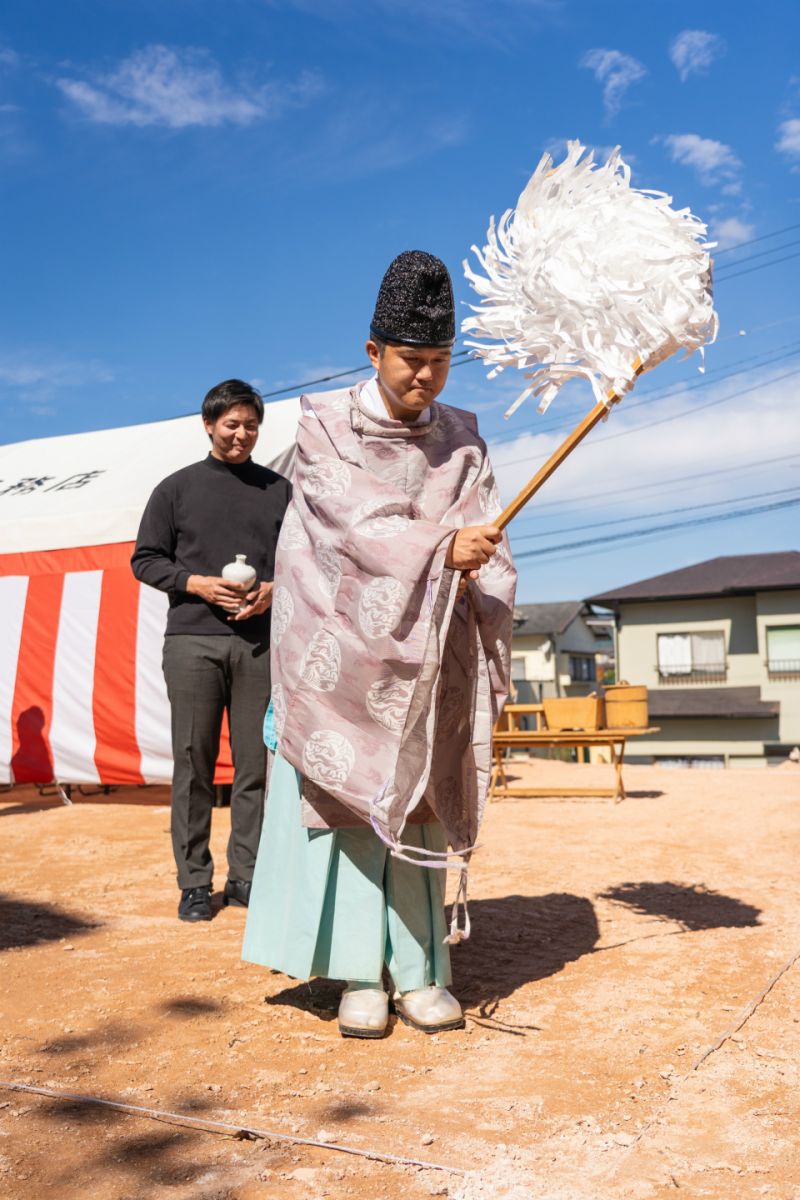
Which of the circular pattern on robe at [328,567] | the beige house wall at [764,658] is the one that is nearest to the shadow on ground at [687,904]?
the circular pattern on robe at [328,567]

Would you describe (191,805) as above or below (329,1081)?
above

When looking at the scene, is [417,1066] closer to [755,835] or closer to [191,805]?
[191,805]

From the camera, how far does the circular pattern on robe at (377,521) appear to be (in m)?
2.34

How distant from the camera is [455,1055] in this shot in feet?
7.43

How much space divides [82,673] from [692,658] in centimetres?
2065

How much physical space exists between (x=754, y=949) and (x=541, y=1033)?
104 centimetres

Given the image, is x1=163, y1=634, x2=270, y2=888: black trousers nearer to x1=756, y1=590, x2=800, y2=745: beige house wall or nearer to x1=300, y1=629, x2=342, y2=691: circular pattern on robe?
x1=300, y1=629, x2=342, y2=691: circular pattern on robe

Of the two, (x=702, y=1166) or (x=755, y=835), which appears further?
(x=755, y=835)

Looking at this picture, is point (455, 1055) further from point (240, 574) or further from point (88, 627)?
point (88, 627)

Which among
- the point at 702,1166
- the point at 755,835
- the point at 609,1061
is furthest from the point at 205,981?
the point at 755,835

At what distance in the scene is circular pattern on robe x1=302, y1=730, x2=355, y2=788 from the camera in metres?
2.35

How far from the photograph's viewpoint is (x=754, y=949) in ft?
10.3

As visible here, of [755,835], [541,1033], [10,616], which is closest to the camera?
[541,1033]

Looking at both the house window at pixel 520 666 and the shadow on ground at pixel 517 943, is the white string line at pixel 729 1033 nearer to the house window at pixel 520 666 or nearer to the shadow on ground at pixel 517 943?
the shadow on ground at pixel 517 943
